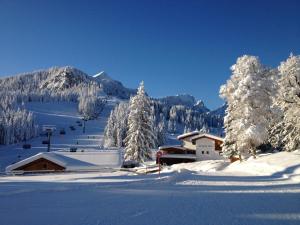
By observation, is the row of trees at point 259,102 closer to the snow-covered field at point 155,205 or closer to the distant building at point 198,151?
the snow-covered field at point 155,205

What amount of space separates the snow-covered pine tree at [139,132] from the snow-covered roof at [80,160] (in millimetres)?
2806

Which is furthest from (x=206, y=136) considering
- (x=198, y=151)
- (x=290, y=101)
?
(x=290, y=101)

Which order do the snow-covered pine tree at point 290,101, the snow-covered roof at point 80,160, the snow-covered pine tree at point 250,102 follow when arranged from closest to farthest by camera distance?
the snow-covered pine tree at point 250,102, the snow-covered pine tree at point 290,101, the snow-covered roof at point 80,160

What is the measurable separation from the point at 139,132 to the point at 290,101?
23.5 meters

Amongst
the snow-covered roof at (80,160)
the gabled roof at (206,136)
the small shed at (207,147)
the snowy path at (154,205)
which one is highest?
the gabled roof at (206,136)

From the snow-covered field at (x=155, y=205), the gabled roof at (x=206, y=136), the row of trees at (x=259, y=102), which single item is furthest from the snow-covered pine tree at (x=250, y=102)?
the gabled roof at (x=206, y=136)

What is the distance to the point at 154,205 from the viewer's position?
1200cm

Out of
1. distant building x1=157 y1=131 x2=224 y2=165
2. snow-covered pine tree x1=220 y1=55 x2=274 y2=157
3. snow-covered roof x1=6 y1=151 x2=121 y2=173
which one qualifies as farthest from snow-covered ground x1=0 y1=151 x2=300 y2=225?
distant building x1=157 y1=131 x2=224 y2=165

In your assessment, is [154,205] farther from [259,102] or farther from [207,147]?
[207,147]

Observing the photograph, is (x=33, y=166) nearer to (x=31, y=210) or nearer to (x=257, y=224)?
(x=31, y=210)

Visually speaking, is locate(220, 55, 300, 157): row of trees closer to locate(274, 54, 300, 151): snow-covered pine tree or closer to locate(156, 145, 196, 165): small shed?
locate(274, 54, 300, 151): snow-covered pine tree

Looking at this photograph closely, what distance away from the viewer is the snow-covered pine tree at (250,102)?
36.1 metres

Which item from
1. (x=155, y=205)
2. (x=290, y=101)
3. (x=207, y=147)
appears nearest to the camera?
(x=155, y=205)

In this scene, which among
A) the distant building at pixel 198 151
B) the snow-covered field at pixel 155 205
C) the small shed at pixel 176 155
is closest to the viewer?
the snow-covered field at pixel 155 205
